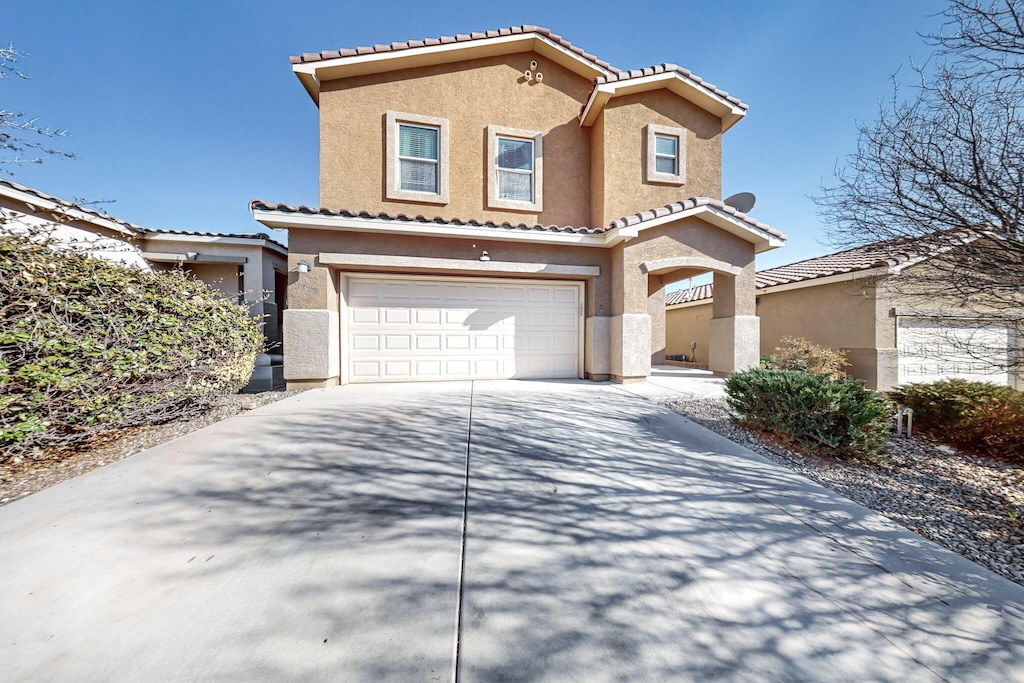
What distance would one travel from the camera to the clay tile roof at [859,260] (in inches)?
168

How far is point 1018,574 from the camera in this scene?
2178 mm

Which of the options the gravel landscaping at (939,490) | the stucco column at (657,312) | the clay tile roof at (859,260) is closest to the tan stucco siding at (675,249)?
the clay tile roof at (859,260)

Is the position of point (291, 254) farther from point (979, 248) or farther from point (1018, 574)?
point (979, 248)

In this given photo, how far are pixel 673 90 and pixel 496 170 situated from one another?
5.30 meters

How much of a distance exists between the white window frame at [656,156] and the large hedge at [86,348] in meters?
10.0

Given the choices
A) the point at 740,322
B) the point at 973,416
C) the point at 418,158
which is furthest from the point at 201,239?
the point at 973,416

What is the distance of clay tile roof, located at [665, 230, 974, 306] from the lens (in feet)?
14.0

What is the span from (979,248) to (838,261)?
8.37 m

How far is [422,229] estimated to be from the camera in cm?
737

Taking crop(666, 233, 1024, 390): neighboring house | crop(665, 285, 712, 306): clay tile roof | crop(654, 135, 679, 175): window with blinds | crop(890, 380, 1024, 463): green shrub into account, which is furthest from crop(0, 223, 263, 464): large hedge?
crop(665, 285, 712, 306): clay tile roof

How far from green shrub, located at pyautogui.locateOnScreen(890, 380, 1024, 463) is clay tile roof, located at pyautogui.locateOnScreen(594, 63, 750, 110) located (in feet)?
27.2

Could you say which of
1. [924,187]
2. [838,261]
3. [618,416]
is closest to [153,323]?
[618,416]

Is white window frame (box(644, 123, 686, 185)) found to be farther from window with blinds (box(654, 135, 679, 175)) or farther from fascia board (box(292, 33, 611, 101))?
fascia board (box(292, 33, 611, 101))

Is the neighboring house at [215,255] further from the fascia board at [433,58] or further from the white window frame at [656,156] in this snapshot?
the white window frame at [656,156]
